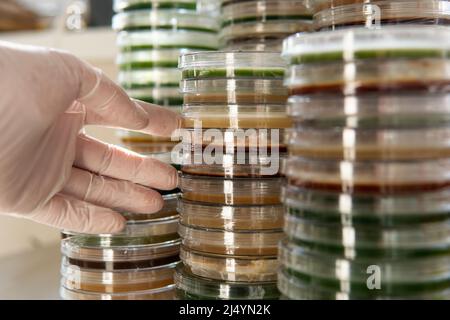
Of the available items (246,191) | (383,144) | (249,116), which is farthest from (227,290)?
(383,144)

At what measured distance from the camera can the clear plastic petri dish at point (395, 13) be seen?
3.19ft

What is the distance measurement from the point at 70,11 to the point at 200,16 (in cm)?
131

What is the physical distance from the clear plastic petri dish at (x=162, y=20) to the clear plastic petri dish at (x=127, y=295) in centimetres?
63

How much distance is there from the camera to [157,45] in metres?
1.44

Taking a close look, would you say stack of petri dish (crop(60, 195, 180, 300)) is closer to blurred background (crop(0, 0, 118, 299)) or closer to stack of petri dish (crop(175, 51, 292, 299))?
stack of petri dish (crop(175, 51, 292, 299))

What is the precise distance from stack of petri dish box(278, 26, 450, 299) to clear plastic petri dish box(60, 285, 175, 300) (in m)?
0.55

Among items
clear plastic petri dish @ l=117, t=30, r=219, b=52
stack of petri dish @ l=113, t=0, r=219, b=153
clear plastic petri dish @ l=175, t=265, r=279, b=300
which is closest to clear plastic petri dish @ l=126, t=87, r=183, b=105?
stack of petri dish @ l=113, t=0, r=219, b=153

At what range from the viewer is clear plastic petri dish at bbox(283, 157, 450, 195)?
726 mm

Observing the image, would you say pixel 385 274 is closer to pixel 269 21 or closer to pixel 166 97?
pixel 269 21

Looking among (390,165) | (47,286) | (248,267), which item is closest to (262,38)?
(248,267)

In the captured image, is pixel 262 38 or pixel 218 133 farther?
pixel 262 38

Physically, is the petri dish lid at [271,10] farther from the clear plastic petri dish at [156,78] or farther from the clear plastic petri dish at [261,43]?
the clear plastic petri dish at [156,78]

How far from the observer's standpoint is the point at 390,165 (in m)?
0.72
